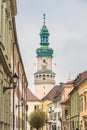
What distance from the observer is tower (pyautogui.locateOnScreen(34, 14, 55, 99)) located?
168 m

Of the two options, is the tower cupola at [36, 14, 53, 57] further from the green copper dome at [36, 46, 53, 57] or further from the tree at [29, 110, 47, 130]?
the tree at [29, 110, 47, 130]

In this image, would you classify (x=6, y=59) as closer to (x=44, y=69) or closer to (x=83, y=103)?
(x=83, y=103)

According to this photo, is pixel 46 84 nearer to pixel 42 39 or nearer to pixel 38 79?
pixel 38 79

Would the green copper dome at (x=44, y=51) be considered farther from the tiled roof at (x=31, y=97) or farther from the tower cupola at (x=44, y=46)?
the tiled roof at (x=31, y=97)

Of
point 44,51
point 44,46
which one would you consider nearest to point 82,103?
point 44,46

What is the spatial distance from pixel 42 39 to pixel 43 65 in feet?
29.6

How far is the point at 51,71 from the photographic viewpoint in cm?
17338

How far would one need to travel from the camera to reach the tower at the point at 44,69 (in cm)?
16775

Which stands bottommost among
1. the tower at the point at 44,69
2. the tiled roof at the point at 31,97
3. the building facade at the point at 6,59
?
the building facade at the point at 6,59

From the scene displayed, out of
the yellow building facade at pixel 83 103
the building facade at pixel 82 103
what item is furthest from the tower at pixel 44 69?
the yellow building facade at pixel 83 103

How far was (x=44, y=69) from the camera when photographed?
175m

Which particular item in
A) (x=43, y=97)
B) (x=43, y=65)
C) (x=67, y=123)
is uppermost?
(x=43, y=65)

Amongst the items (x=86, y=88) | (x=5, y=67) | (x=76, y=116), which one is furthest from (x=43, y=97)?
(x=5, y=67)

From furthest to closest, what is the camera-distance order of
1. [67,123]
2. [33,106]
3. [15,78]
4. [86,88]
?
[33,106] → [67,123] → [86,88] → [15,78]
